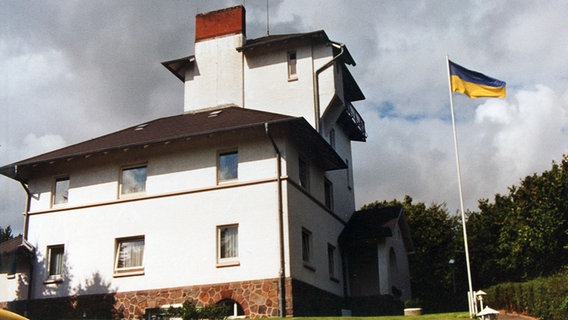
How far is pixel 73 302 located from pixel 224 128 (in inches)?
361

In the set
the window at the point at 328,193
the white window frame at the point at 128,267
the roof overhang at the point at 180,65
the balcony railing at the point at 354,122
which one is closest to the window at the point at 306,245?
the window at the point at 328,193

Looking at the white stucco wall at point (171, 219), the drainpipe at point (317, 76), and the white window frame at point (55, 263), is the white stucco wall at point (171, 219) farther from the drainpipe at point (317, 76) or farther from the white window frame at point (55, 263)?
the drainpipe at point (317, 76)

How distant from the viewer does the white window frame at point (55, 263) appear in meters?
27.8

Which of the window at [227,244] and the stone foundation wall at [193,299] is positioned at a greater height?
the window at [227,244]

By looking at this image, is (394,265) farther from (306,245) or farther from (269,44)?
(269,44)

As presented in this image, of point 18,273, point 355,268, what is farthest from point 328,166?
point 18,273

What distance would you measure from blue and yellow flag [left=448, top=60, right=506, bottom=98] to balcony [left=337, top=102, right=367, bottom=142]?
10.5 m

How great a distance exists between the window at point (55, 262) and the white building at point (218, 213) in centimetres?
7

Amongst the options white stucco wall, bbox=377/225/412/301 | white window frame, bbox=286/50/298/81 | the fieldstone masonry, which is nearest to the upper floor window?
the fieldstone masonry

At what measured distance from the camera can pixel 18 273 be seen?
28578 millimetres

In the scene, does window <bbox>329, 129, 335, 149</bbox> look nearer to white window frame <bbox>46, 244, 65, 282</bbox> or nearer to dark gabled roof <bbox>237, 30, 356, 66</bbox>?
dark gabled roof <bbox>237, 30, 356, 66</bbox>

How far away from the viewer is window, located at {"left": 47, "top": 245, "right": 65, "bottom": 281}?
28.0m

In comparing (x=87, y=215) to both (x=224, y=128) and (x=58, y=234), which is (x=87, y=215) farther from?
(x=224, y=128)

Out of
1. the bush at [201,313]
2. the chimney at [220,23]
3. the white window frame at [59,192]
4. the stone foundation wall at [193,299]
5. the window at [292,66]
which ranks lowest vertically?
the bush at [201,313]
